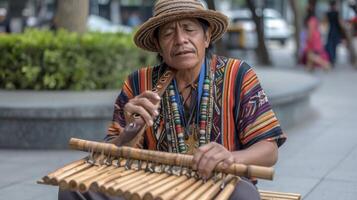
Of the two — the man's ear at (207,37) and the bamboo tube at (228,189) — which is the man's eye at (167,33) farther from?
the bamboo tube at (228,189)

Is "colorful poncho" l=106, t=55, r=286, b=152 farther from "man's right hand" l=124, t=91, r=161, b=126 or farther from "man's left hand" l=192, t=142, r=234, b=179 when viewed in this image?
"man's left hand" l=192, t=142, r=234, b=179

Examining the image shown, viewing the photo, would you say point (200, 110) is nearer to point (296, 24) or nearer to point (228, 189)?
point (228, 189)

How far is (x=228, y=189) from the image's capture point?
2.39 metres

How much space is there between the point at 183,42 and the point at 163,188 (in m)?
0.74

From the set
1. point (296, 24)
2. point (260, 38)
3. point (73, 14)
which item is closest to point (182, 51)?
point (73, 14)

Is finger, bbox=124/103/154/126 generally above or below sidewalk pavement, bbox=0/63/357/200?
above

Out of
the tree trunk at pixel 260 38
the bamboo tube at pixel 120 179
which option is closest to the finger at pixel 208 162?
the bamboo tube at pixel 120 179

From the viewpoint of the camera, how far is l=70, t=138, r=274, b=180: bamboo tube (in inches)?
93.6

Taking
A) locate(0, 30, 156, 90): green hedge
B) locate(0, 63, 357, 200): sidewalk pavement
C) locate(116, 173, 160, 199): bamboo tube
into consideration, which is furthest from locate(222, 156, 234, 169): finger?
locate(0, 30, 156, 90): green hedge

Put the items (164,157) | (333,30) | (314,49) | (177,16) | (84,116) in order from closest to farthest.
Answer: (164,157)
(177,16)
(84,116)
(314,49)
(333,30)

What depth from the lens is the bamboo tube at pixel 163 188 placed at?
223cm

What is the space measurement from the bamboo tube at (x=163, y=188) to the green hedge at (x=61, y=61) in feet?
17.0

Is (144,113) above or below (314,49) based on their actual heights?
above

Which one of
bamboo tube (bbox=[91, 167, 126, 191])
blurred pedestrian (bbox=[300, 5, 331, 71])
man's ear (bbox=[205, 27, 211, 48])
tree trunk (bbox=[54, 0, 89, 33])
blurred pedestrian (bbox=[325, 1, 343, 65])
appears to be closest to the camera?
bamboo tube (bbox=[91, 167, 126, 191])
